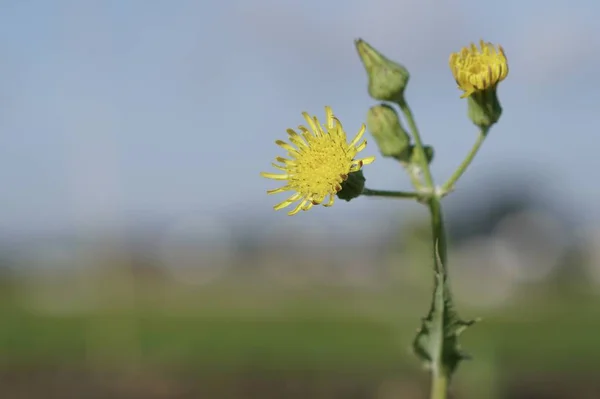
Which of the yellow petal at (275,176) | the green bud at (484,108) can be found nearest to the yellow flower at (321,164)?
the yellow petal at (275,176)

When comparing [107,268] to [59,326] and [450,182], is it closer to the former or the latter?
[59,326]

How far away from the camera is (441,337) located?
2.35 m

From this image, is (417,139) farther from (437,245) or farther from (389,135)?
(437,245)

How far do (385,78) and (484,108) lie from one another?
0.31 metres

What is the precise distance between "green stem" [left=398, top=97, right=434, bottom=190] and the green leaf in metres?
0.32

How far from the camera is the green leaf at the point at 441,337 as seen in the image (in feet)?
7.49

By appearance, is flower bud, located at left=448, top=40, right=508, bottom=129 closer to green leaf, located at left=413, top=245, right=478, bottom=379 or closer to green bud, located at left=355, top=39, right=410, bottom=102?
green bud, located at left=355, top=39, right=410, bottom=102

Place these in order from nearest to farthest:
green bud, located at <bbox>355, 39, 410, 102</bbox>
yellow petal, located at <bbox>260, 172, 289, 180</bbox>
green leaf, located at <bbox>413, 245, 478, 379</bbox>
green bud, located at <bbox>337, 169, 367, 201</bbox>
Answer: green leaf, located at <bbox>413, 245, 478, 379</bbox> → green bud, located at <bbox>337, 169, 367, 201</bbox> → yellow petal, located at <bbox>260, 172, 289, 180</bbox> → green bud, located at <bbox>355, 39, 410, 102</bbox>

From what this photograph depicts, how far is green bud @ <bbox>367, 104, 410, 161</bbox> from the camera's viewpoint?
8.52 feet

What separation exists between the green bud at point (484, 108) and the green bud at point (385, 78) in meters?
0.22

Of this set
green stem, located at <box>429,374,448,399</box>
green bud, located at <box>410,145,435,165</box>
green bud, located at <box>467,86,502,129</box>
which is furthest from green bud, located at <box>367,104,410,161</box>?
green stem, located at <box>429,374,448,399</box>

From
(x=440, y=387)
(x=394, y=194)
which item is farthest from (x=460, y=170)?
(x=440, y=387)

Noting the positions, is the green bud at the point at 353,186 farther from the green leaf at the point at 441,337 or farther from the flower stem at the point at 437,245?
the green leaf at the point at 441,337

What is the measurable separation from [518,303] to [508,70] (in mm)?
40620
